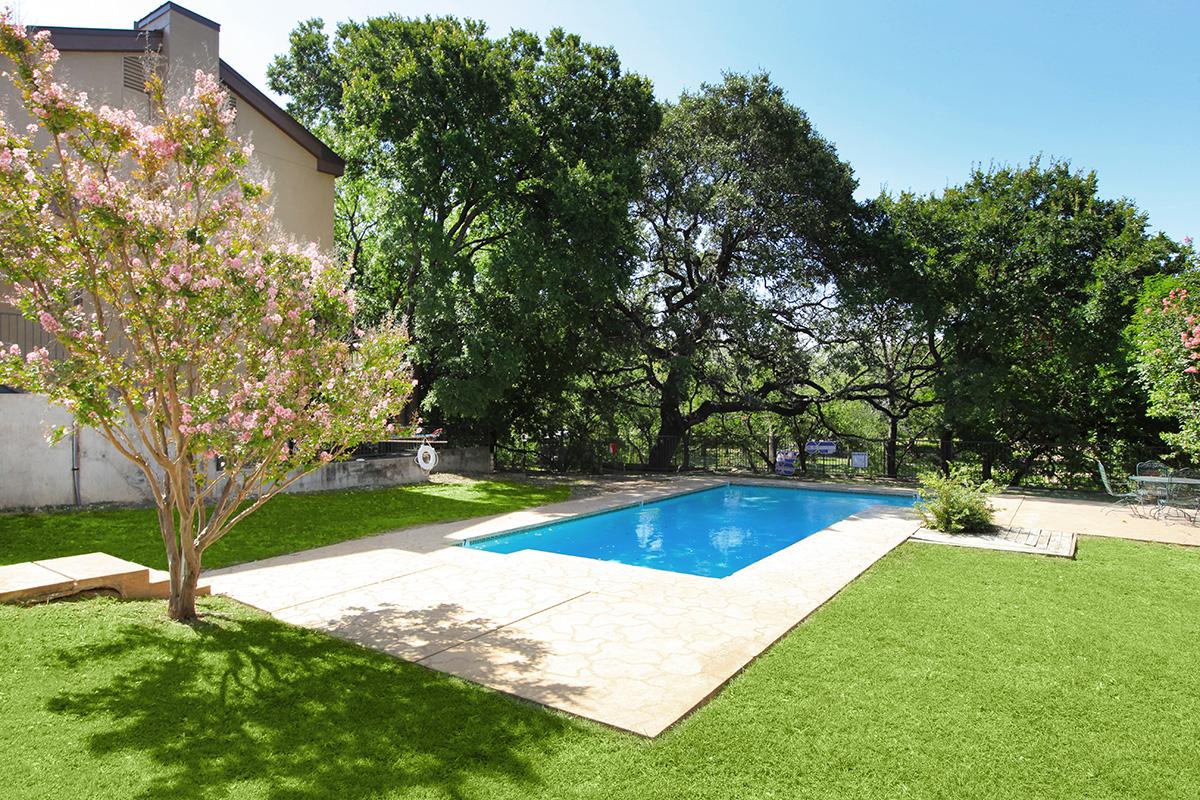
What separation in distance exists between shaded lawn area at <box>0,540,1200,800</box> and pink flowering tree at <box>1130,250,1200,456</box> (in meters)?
8.23

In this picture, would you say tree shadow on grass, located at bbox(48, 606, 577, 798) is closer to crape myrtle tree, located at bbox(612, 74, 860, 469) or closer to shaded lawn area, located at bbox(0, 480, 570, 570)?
shaded lawn area, located at bbox(0, 480, 570, 570)

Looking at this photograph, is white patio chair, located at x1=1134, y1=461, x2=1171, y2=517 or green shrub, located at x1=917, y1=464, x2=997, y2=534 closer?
green shrub, located at x1=917, y1=464, x2=997, y2=534

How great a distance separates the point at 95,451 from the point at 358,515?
4415 mm

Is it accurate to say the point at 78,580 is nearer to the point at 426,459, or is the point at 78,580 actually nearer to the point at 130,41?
the point at 426,459

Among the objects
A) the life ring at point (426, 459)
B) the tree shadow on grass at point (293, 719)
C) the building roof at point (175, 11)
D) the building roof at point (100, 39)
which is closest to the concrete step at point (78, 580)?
the tree shadow on grass at point (293, 719)

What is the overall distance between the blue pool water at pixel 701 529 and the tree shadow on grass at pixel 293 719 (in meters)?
5.30

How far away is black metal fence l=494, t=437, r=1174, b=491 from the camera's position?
18.0m

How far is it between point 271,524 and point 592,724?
27.6 feet

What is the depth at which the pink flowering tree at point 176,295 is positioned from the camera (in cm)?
486

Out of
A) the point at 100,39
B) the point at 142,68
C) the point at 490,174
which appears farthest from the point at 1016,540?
the point at 100,39

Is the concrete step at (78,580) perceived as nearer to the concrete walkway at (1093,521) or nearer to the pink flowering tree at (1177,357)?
the concrete walkway at (1093,521)

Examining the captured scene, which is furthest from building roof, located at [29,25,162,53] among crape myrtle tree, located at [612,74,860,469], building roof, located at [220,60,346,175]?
crape myrtle tree, located at [612,74,860,469]

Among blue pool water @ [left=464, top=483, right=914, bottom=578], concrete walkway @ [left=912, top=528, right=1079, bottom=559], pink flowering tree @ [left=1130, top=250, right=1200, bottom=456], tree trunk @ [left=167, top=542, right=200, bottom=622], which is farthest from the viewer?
pink flowering tree @ [left=1130, top=250, right=1200, bottom=456]

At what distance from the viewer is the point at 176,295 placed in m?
5.07
